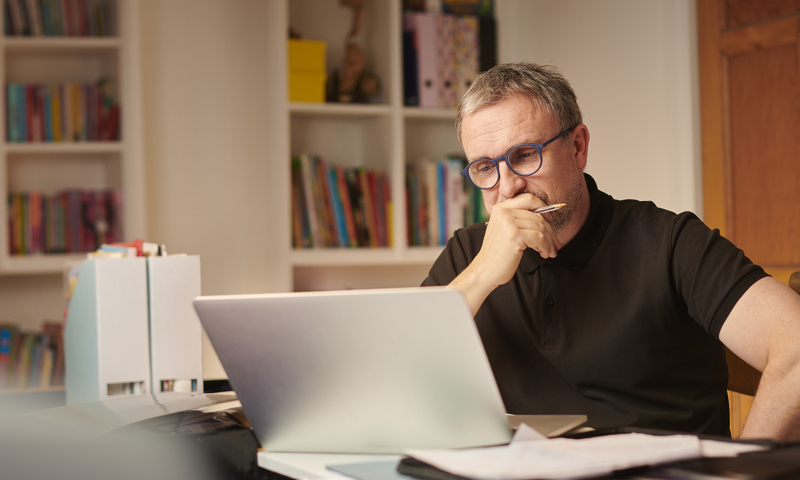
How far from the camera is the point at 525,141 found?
1.26m

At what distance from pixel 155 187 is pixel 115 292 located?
168 centimetres

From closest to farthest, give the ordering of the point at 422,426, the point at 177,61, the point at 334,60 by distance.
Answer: the point at 422,426
the point at 177,61
the point at 334,60

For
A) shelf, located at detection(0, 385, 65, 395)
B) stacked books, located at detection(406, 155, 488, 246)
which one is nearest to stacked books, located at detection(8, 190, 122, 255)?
shelf, located at detection(0, 385, 65, 395)

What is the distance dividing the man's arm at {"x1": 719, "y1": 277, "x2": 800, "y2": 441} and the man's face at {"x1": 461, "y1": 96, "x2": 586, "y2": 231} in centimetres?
36

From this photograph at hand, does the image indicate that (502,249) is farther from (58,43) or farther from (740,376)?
(58,43)

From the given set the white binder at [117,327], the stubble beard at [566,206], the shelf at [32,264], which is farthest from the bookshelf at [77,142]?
the stubble beard at [566,206]

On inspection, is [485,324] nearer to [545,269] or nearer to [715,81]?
[545,269]

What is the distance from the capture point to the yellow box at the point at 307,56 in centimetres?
273

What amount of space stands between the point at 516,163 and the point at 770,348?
20.4 inches

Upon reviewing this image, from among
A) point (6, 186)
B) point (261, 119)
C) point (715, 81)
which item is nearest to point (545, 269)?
point (715, 81)

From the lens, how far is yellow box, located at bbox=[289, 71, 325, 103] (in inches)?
108

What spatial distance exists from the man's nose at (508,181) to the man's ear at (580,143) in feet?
0.49

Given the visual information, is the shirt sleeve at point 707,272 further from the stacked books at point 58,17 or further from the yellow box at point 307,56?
the stacked books at point 58,17

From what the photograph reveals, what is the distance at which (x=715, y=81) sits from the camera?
229 cm
